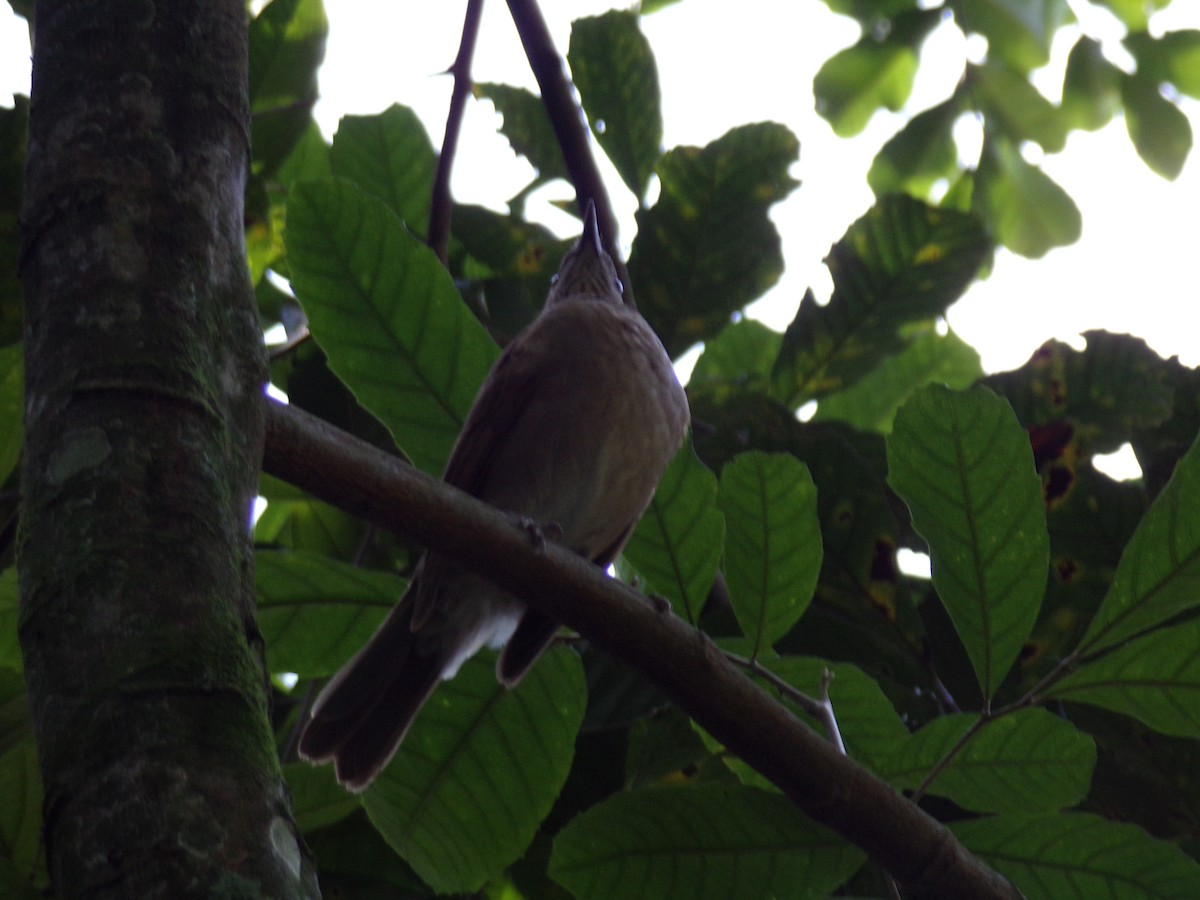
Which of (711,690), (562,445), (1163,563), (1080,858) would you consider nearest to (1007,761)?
(1080,858)

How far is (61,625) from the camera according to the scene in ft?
3.55

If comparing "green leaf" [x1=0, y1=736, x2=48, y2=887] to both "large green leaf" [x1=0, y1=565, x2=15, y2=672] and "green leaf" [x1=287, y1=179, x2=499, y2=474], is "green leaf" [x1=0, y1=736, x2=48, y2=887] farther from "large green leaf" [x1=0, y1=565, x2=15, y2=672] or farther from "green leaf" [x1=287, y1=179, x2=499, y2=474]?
"green leaf" [x1=287, y1=179, x2=499, y2=474]

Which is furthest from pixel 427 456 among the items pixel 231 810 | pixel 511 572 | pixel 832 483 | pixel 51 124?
pixel 231 810

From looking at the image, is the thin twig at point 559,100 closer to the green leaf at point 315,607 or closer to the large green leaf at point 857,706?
the green leaf at point 315,607

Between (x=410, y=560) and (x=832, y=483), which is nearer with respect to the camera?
(x=832, y=483)

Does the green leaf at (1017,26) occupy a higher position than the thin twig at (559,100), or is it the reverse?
the green leaf at (1017,26)

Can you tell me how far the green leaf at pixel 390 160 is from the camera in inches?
127

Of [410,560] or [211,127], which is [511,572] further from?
[410,560]

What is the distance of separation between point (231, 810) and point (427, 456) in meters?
1.43

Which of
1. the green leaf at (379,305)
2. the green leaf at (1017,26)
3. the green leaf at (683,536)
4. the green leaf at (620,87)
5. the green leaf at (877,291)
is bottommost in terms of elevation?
the green leaf at (683,536)

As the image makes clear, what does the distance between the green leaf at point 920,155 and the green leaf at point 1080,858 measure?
6.38 feet

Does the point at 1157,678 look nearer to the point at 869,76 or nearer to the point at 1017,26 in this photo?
the point at 1017,26

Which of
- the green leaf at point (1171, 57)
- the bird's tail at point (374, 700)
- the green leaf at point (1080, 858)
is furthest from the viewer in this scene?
the green leaf at point (1171, 57)

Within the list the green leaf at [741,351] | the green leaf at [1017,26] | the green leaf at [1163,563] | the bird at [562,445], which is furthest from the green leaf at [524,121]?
the green leaf at [1163,563]
